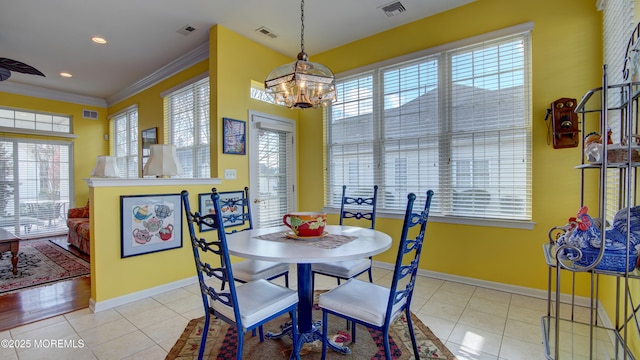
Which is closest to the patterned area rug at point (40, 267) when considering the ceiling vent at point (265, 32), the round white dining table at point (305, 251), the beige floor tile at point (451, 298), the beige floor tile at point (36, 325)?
the beige floor tile at point (36, 325)

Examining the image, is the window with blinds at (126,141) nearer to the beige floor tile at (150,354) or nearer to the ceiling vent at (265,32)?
the ceiling vent at (265,32)

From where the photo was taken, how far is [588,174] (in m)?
2.60

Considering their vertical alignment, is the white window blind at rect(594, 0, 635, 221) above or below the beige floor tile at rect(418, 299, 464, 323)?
above

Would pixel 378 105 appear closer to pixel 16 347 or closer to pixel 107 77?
pixel 16 347

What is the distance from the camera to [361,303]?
1683mm

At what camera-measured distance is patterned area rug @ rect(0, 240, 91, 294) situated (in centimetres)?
336

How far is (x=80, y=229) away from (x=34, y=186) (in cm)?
268

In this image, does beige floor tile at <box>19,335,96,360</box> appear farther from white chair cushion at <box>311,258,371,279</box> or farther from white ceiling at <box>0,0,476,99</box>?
white ceiling at <box>0,0,476,99</box>

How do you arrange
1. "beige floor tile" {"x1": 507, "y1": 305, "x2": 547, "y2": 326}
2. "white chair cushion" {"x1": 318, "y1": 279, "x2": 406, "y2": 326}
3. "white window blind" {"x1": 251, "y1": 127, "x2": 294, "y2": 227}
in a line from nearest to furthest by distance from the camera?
"white chair cushion" {"x1": 318, "y1": 279, "x2": 406, "y2": 326}, "beige floor tile" {"x1": 507, "y1": 305, "x2": 547, "y2": 326}, "white window blind" {"x1": 251, "y1": 127, "x2": 294, "y2": 227}

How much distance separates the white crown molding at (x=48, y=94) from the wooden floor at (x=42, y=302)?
4.64m

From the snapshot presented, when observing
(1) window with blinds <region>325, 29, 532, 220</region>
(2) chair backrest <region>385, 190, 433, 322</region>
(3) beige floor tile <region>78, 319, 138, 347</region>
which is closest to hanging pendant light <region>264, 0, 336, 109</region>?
(2) chair backrest <region>385, 190, 433, 322</region>

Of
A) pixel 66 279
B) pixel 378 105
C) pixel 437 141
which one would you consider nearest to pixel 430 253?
pixel 437 141

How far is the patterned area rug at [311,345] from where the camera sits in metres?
1.95

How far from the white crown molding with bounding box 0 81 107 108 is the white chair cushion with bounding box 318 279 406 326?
7348mm
